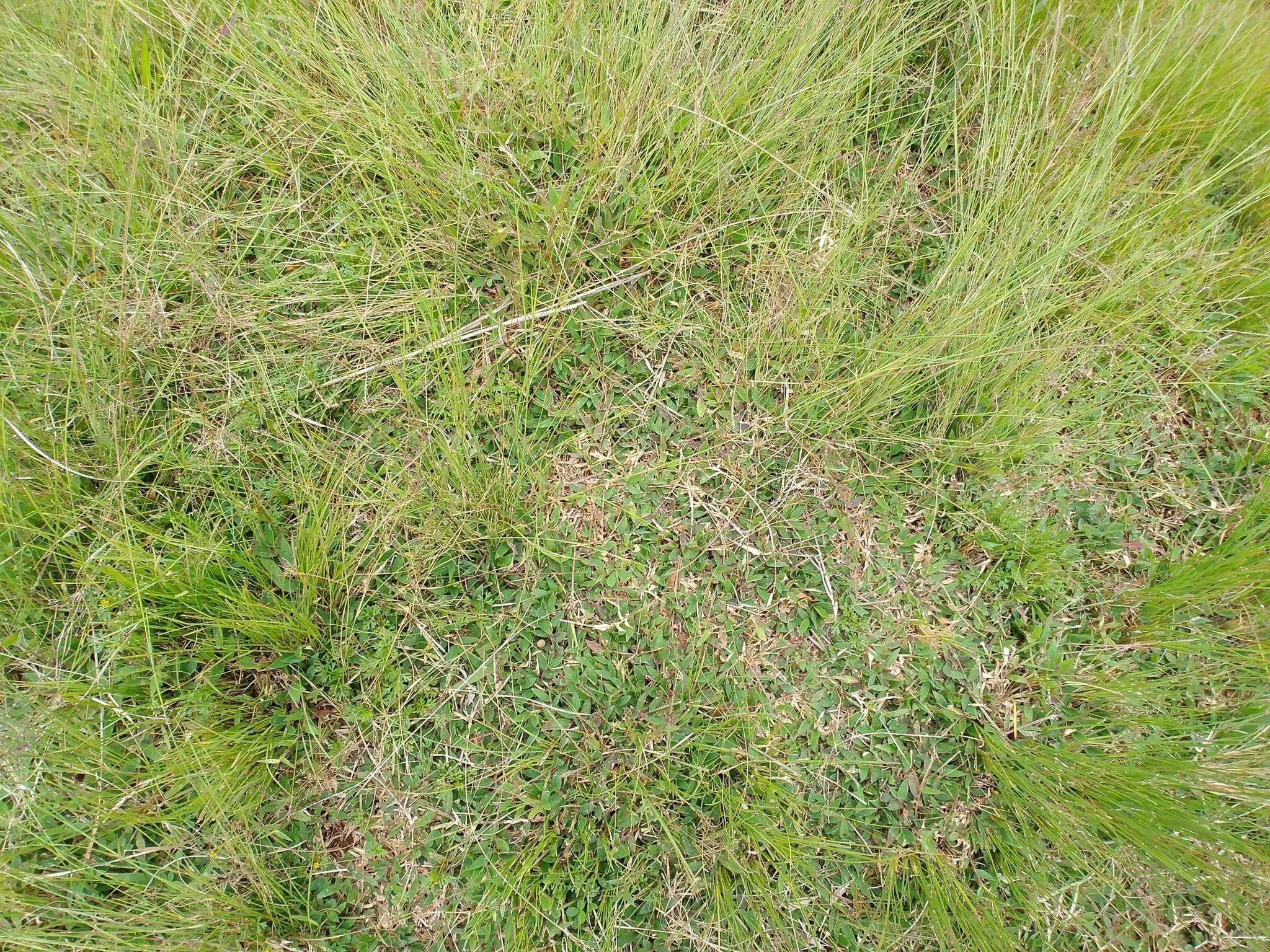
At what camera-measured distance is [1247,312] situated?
7.40 ft

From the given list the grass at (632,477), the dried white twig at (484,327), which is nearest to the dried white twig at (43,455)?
the grass at (632,477)

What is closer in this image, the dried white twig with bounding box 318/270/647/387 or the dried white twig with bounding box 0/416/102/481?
the dried white twig with bounding box 0/416/102/481

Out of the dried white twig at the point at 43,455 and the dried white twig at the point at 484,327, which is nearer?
the dried white twig at the point at 43,455

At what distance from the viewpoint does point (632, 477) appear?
2074 millimetres

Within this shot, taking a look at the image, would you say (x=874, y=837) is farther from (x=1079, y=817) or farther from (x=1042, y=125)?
(x=1042, y=125)

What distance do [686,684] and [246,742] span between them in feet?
4.03

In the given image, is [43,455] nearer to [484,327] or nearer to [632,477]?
[484,327]

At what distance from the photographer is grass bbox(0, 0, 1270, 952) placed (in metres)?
1.86

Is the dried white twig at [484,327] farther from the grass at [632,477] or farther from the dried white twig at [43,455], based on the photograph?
the dried white twig at [43,455]

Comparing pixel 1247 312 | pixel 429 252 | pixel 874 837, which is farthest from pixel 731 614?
pixel 1247 312

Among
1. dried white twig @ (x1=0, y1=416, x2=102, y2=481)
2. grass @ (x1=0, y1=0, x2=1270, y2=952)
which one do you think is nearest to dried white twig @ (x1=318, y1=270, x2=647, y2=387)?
grass @ (x1=0, y1=0, x2=1270, y2=952)

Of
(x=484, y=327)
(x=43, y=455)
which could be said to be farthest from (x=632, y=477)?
(x=43, y=455)

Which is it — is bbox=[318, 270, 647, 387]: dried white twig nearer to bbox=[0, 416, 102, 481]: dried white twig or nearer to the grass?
the grass

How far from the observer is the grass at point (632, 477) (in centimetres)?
186
